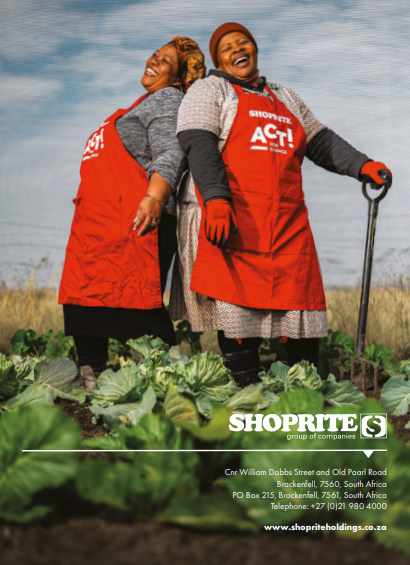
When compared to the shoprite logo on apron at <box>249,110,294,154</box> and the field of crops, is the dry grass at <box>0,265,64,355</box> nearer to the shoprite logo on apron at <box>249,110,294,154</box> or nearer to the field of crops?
the shoprite logo on apron at <box>249,110,294,154</box>

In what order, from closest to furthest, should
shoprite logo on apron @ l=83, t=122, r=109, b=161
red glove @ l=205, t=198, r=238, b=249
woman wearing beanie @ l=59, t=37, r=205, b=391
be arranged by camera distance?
red glove @ l=205, t=198, r=238, b=249, woman wearing beanie @ l=59, t=37, r=205, b=391, shoprite logo on apron @ l=83, t=122, r=109, b=161

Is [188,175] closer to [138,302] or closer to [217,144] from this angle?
[217,144]

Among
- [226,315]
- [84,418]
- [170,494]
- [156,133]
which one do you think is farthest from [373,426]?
[156,133]

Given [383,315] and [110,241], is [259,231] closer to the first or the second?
[110,241]

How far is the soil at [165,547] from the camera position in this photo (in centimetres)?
68

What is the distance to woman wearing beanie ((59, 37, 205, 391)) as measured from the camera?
1755mm

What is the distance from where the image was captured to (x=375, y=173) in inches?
70.6

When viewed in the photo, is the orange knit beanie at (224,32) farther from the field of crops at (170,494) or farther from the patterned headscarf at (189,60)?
the field of crops at (170,494)

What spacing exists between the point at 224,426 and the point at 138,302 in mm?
995

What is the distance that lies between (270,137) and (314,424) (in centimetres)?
100

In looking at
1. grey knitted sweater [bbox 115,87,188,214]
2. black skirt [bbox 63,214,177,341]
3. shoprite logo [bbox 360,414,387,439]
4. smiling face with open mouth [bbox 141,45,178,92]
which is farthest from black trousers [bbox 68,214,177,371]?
shoprite logo [bbox 360,414,387,439]

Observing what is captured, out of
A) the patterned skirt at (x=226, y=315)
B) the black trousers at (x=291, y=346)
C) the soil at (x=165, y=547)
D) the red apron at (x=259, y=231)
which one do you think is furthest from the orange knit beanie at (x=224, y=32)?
the soil at (x=165, y=547)

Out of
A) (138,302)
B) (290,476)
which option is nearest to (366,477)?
(290,476)

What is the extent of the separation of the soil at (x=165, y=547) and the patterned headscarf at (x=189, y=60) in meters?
1.59
